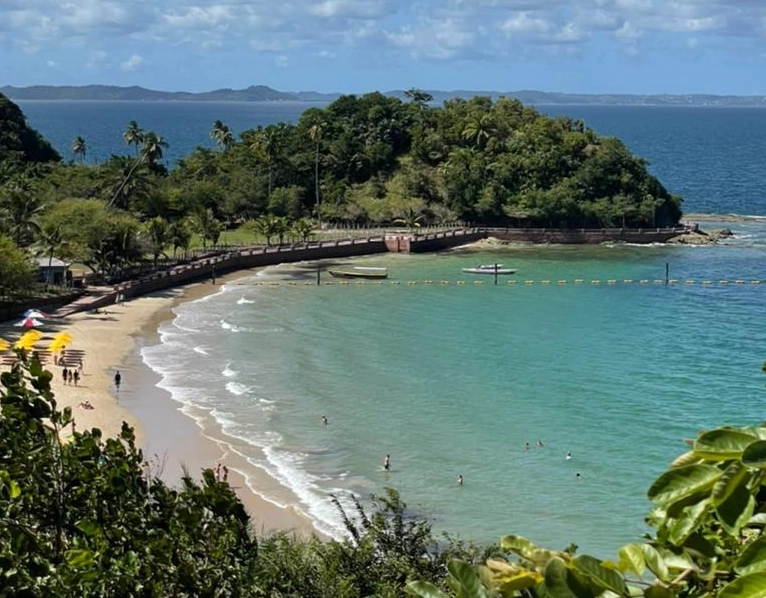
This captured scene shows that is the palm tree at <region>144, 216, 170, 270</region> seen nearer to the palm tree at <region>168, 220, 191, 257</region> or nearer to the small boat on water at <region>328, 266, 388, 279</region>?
the palm tree at <region>168, 220, 191, 257</region>

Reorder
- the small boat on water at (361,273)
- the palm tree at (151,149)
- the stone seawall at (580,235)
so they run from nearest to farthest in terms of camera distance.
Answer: the small boat on water at (361,273) → the palm tree at (151,149) → the stone seawall at (580,235)

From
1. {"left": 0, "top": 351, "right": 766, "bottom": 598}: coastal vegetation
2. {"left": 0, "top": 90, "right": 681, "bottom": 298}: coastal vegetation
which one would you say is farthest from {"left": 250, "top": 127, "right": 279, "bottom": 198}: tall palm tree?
{"left": 0, "top": 351, "right": 766, "bottom": 598}: coastal vegetation

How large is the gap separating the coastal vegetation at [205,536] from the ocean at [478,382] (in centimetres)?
828

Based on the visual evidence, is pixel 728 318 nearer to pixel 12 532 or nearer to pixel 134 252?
pixel 134 252

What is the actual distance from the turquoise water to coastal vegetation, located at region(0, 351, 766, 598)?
15.8m

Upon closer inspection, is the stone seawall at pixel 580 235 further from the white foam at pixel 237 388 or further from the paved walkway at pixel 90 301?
the white foam at pixel 237 388

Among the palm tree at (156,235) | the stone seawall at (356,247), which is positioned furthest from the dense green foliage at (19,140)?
the palm tree at (156,235)

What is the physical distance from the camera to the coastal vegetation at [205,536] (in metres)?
3.66

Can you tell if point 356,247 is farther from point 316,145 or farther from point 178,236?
point 316,145

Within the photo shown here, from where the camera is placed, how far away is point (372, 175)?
3770 inches

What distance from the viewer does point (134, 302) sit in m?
58.3

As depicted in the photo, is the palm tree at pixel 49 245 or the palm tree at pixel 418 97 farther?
the palm tree at pixel 418 97

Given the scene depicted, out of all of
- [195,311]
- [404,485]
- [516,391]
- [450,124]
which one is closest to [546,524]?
[404,485]

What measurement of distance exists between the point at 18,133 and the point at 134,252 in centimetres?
4423
